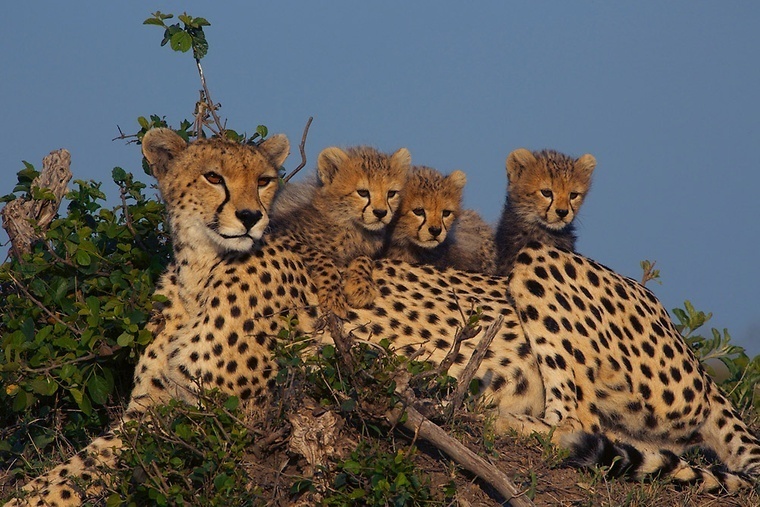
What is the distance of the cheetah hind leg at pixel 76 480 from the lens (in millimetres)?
3658

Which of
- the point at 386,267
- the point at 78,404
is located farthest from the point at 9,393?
the point at 386,267

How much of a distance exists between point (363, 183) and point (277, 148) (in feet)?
3.11

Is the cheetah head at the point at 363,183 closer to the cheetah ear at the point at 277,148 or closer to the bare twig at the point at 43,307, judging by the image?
the cheetah ear at the point at 277,148

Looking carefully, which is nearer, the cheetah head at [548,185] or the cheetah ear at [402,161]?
the cheetah ear at [402,161]

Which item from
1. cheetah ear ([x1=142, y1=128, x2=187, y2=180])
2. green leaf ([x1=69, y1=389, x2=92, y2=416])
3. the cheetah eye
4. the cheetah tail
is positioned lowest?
green leaf ([x1=69, y1=389, x2=92, y2=416])

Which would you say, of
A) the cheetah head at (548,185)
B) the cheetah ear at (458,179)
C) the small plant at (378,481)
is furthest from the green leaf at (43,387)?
the cheetah head at (548,185)

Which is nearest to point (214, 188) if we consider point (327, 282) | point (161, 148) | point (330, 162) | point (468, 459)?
point (161, 148)

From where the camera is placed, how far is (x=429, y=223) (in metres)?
5.05

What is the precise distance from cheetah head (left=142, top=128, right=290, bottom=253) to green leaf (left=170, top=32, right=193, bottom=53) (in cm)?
86

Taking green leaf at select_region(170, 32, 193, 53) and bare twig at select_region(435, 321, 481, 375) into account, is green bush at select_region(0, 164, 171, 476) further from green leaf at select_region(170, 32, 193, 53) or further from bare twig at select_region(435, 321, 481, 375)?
bare twig at select_region(435, 321, 481, 375)

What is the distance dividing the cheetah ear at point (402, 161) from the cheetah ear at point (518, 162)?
778 millimetres

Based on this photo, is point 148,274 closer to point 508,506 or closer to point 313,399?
point 313,399

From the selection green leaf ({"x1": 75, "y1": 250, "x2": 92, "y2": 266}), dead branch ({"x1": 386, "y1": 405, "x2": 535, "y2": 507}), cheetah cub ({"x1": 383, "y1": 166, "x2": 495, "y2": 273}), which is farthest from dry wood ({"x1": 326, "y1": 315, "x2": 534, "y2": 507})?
cheetah cub ({"x1": 383, "y1": 166, "x2": 495, "y2": 273})

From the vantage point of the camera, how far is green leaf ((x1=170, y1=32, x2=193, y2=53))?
4.64 metres
